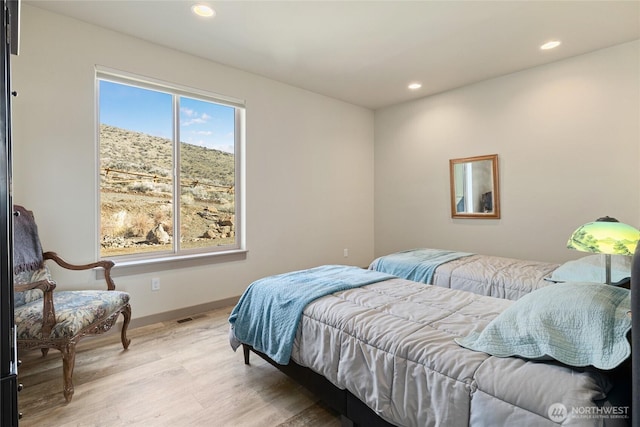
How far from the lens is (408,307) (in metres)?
1.73

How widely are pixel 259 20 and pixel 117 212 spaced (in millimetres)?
2217

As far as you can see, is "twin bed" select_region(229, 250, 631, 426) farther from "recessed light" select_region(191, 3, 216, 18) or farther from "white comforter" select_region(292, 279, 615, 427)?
"recessed light" select_region(191, 3, 216, 18)

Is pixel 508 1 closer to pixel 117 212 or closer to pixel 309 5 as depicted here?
pixel 309 5

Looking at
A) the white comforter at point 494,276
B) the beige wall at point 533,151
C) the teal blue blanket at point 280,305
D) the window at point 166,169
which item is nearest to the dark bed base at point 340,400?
the teal blue blanket at point 280,305

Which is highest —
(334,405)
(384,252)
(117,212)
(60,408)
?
(117,212)

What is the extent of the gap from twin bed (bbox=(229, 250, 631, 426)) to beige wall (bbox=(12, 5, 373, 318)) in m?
1.63

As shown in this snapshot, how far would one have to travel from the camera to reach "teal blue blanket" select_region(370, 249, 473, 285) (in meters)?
3.01

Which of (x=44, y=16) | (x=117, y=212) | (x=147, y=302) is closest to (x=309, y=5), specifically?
(x=44, y=16)

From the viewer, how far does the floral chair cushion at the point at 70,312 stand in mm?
1896

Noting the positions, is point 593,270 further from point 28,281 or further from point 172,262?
point 28,281

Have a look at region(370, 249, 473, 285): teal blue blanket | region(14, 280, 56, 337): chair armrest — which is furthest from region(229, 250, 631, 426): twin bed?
region(14, 280, 56, 337): chair armrest

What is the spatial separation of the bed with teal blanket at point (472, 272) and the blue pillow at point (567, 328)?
1.40 meters

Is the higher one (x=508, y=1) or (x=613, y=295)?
(x=508, y=1)

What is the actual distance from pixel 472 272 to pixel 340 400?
1823 millimetres
